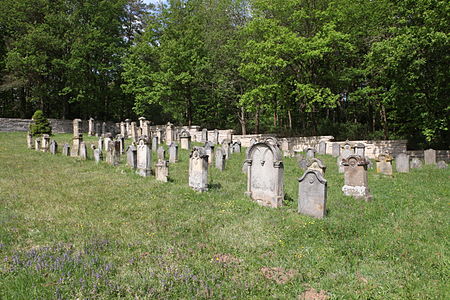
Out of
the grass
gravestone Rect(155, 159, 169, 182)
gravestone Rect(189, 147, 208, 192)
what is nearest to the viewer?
the grass

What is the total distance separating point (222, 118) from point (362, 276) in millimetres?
31765

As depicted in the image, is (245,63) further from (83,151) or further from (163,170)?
(163,170)

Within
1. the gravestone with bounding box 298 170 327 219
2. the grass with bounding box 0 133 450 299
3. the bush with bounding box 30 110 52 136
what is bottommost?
the grass with bounding box 0 133 450 299

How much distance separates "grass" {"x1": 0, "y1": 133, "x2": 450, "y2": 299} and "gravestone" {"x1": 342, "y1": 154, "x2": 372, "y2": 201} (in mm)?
432

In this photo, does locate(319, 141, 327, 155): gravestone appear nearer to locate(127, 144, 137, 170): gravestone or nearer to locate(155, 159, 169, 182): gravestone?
locate(127, 144, 137, 170): gravestone

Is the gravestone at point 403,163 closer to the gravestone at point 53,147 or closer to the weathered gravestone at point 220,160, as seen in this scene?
the weathered gravestone at point 220,160

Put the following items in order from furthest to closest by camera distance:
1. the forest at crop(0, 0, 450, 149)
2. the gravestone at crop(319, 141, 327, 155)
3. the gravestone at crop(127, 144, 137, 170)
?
1. the gravestone at crop(319, 141, 327, 155)
2. the forest at crop(0, 0, 450, 149)
3. the gravestone at crop(127, 144, 137, 170)

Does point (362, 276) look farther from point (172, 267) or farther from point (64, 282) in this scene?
point (64, 282)

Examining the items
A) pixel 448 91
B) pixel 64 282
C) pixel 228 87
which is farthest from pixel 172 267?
pixel 228 87

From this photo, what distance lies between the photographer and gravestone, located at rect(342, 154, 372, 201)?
28.6ft

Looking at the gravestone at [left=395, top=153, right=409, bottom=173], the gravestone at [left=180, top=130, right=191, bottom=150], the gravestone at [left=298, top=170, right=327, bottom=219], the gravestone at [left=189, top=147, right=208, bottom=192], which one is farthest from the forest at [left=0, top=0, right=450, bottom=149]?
the gravestone at [left=298, top=170, right=327, bottom=219]

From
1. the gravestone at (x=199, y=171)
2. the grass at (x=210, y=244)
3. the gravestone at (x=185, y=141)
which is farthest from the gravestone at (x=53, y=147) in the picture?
the gravestone at (x=199, y=171)

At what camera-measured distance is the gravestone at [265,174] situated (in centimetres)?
783

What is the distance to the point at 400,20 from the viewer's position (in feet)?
60.4
